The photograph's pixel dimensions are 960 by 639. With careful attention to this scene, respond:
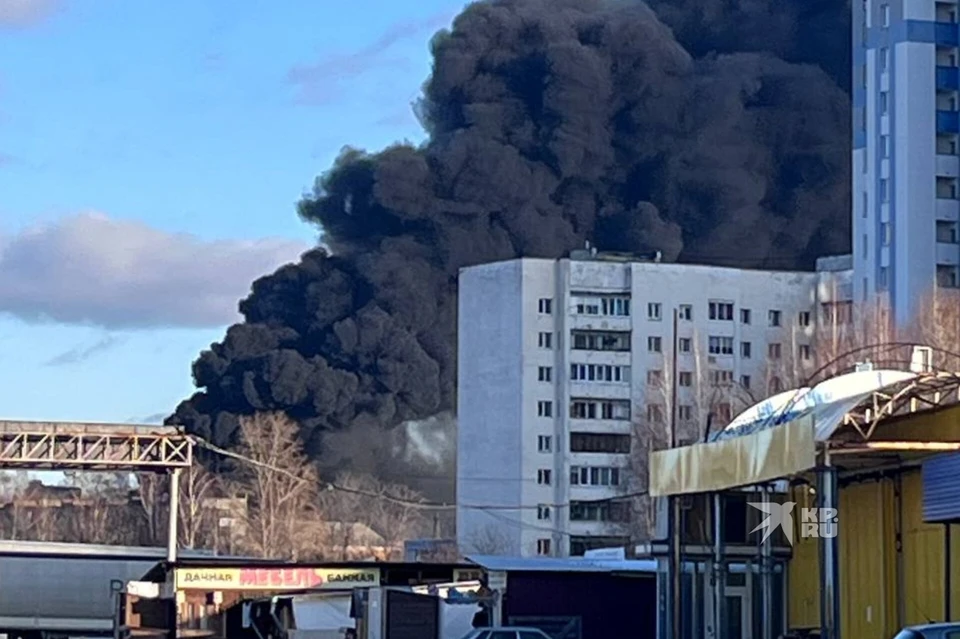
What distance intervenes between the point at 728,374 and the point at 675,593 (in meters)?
69.7

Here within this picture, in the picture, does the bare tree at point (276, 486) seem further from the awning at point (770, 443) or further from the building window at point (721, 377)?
the awning at point (770, 443)

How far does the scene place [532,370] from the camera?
101 metres

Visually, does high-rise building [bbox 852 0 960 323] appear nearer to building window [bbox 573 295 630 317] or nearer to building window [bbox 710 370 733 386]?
building window [bbox 710 370 733 386]

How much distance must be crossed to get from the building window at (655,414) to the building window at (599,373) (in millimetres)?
7894

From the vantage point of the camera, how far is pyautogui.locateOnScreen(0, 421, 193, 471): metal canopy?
59.7 metres

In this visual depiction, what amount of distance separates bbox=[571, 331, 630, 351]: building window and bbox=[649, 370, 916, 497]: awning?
70374mm

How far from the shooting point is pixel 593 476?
100m

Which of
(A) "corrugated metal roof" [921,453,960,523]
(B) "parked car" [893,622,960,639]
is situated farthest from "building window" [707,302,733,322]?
(B) "parked car" [893,622,960,639]

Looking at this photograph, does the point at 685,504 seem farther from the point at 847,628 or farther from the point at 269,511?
the point at 269,511

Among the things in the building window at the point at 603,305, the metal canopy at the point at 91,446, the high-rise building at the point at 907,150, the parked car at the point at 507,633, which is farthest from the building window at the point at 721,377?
the parked car at the point at 507,633

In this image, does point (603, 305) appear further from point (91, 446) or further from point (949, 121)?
point (91, 446)

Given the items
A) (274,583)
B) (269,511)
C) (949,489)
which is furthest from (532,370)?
(949,489)

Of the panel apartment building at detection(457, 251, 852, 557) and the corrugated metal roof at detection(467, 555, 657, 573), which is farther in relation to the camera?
the panel apartment building at detection(457, 251, 852, 557)

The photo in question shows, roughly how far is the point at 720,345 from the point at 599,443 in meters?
8.21
